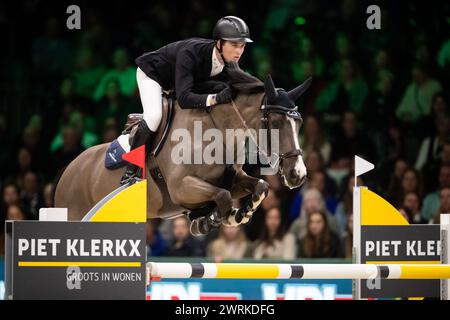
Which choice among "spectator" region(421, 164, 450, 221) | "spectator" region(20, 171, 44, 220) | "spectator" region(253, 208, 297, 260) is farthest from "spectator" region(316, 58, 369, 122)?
"spectator" region(20, 171, 44, 220)

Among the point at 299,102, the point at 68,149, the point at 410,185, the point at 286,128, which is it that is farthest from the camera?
the point at 68,149

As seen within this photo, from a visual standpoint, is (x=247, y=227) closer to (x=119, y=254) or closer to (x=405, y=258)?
(x=405, y=258)

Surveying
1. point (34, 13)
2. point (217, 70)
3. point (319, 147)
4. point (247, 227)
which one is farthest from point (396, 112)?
point (34, 13)

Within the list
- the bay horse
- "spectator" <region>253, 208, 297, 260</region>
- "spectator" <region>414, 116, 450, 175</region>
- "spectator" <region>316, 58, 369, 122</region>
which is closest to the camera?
the bay horse

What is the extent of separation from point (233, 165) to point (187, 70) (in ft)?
2.62

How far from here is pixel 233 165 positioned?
7.25 meters

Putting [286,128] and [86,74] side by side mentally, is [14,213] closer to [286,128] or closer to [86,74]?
[86,74]

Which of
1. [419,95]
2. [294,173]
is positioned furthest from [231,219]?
[419,95]

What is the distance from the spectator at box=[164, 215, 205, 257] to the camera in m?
10.2

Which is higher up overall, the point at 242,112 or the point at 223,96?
the point at 223,96

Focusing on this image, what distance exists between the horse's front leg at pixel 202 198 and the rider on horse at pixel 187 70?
0.47 meters

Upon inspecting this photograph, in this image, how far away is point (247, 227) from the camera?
10.4 m

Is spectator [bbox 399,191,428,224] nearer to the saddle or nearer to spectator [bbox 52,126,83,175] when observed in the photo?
the saddle

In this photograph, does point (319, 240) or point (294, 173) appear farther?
point (319, 240)
